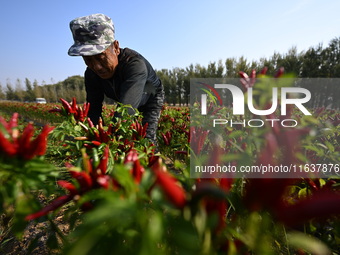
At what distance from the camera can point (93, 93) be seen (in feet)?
7.95

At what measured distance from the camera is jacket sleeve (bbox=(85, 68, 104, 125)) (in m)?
2.34

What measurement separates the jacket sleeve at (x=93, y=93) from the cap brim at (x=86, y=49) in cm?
55

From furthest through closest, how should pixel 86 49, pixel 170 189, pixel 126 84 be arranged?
pixel 126 84
pixel 86 49
pixel 170 189

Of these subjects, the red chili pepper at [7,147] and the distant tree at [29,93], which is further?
the distant tree at [29,93]

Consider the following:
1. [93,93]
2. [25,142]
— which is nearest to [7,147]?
[25,142]

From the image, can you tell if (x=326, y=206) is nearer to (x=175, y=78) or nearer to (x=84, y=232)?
(x=84, y=232)

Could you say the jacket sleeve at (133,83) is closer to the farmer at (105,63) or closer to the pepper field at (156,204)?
the farmer at (105,63)

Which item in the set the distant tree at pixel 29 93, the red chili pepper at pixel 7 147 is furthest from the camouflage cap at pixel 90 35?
the distant tree at pixel 29 93

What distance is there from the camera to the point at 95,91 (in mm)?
2436

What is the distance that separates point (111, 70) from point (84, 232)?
1849mm

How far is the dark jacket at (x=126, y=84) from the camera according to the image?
1.82 m

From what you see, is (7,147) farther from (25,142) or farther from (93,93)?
(93,93)

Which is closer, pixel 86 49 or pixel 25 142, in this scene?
pixel 25 142

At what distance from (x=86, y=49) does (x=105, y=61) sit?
0.75 ft
